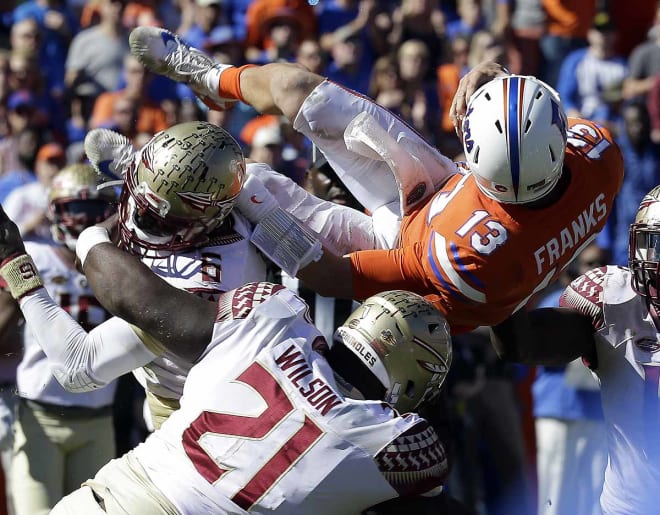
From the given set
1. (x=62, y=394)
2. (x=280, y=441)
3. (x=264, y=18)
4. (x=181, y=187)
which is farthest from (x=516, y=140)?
(x=264, y=18)

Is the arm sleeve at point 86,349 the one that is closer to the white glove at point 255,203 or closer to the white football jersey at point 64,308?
the white glove at point 255,203

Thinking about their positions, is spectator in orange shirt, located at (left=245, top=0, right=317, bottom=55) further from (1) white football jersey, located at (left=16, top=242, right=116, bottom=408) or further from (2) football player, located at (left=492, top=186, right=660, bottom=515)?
(2) football player, located at (left=492, top=186, right=660, bottom=515)

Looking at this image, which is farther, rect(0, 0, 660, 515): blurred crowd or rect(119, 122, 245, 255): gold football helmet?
rect(0, 0, 660, 515): blurred crowd

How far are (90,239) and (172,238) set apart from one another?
0.26 metres

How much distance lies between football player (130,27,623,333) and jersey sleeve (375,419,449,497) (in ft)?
3.55

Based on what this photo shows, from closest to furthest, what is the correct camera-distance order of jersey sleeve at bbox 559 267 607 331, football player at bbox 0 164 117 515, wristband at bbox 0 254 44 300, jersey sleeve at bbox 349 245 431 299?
wristband at bbox 0 254 44 300 < jersey sleeve at bbox 559 267 607 331 < jersey sleeve at bbox 349 245 431 299 < football player at bbox 0 164 117 515

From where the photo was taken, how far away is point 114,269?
3.87m

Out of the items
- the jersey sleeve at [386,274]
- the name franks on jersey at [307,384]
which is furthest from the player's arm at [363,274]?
the name franks on jersey at [307,384]

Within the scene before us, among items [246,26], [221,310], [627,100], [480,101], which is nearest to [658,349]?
[480,101]

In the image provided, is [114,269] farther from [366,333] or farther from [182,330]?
[366,333]

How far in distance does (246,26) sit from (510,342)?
5.76 metres

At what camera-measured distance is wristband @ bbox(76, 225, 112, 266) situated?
13.3ft

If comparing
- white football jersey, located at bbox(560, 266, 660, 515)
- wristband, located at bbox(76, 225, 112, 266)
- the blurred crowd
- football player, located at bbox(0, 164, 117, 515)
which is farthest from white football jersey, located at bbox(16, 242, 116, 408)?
white football jersey, located at bbox(560, 266, 660, 515)

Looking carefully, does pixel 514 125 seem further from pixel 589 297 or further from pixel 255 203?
pixel 255 203
